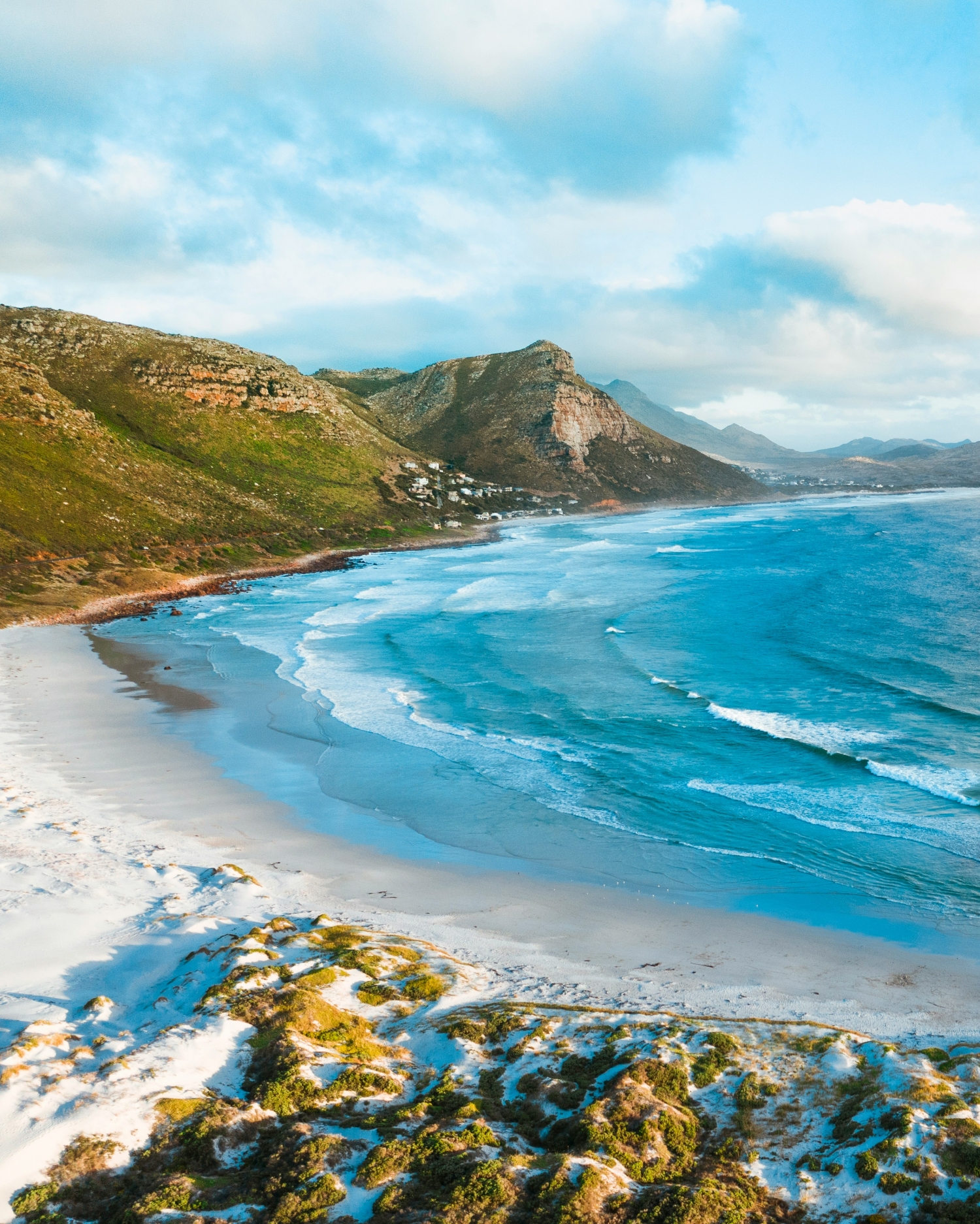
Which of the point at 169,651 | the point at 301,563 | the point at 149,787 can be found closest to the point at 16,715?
the point at 149,787

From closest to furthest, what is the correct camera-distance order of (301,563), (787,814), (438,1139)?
(438,1139)
(787,814)
(301,563)

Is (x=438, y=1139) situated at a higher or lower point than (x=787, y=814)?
higher

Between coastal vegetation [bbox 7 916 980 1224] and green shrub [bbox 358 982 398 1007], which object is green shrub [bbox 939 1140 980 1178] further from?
green shrub [bbox 358 982 398 1007]

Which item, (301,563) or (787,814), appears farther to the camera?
(301,563)

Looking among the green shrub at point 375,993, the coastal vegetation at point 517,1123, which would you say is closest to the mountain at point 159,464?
the green shrub at point 375,993

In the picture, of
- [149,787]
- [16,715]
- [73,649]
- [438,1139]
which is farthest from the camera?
[73,649]

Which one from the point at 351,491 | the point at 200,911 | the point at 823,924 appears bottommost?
the point at 823,924

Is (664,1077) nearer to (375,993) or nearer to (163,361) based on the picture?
(375,993)

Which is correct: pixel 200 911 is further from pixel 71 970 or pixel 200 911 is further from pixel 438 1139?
pixel 438 1139
